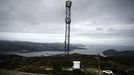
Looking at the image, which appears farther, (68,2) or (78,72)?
(68,2)

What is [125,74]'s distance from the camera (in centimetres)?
2442

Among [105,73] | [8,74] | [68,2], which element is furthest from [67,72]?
[68,2]

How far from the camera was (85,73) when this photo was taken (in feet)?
71.8

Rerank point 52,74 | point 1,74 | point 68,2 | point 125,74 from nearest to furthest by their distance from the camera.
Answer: point 1,74 → point 52,74 → point 125,74 → point 68,2

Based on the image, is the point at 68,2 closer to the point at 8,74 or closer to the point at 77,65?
the point at 77,65

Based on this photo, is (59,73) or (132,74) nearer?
(59,73)

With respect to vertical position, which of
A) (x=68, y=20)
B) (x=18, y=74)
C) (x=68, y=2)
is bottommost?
(x=18, y=74)

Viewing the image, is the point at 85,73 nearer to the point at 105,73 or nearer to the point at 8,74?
the point at 105,73

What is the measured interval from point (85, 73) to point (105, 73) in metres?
3.43

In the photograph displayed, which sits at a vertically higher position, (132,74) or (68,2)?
(68,2)

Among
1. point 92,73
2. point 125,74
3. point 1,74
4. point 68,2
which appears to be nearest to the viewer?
point 1,74

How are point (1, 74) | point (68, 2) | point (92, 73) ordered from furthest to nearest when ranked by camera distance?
1. point (68, 2)
2. point (92, 73)
3. point (1, 74)

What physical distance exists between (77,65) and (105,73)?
15.7ft

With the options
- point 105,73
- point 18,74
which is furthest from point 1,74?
point 105,73
